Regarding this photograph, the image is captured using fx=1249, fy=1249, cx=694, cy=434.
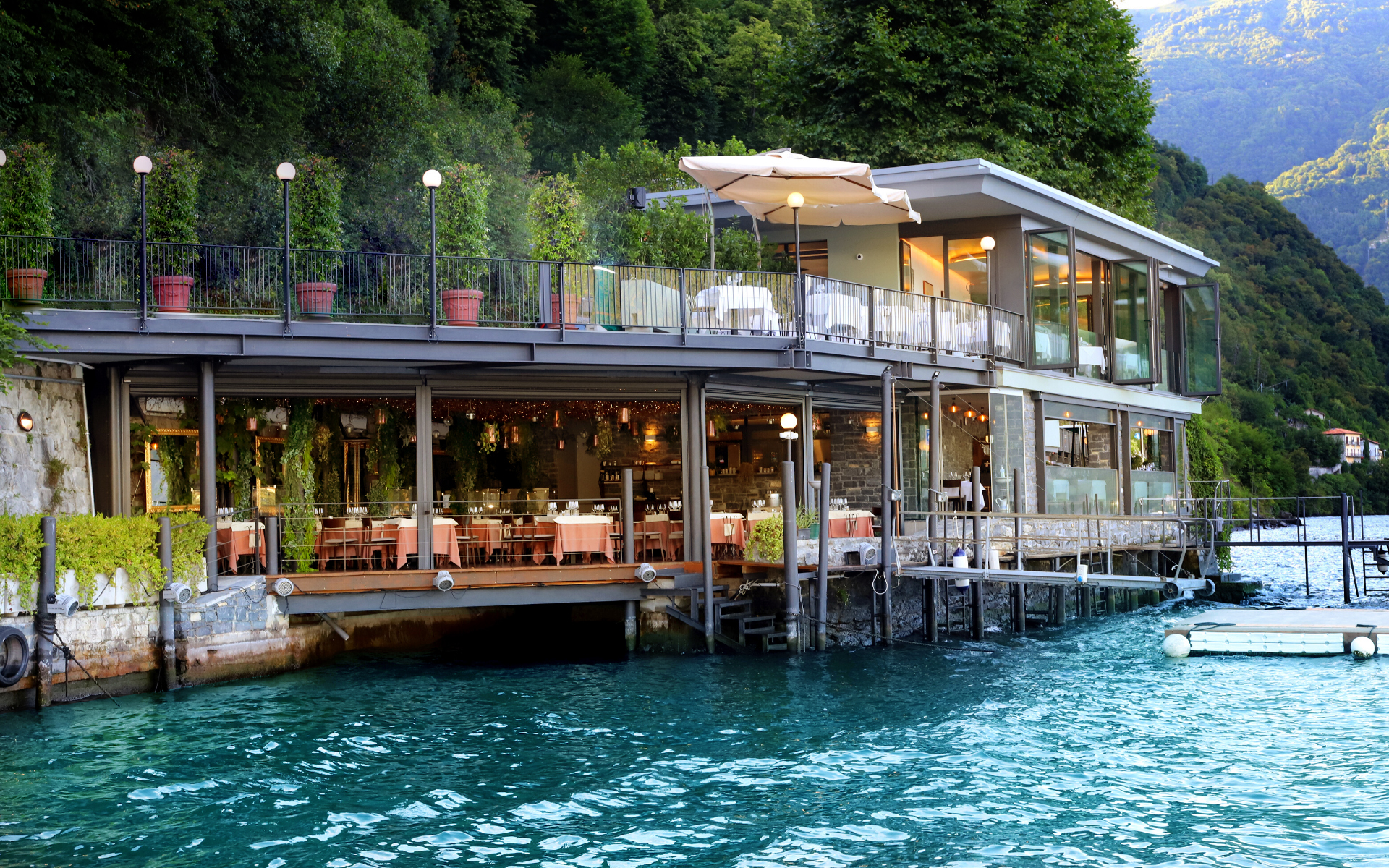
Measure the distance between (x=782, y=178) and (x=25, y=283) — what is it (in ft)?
32.8

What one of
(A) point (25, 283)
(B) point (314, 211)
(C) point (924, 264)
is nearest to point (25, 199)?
(A) point (25, 283)

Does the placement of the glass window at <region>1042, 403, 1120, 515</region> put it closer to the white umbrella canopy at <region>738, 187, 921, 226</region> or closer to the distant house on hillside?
the white umbrella canopy at <region>738, 187, 921, 226</region>

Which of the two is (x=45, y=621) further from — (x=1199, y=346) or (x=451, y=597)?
(x=1199, y=346)

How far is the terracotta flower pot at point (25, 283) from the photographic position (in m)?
14.9

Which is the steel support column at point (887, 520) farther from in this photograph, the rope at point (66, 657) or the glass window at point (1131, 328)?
the rope at point (66, 657)

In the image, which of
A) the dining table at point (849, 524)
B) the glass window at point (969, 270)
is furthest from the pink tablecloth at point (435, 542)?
the glass window at point (969, 270)

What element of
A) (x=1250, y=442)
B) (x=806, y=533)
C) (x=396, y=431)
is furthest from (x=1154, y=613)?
(x=1250, y=442)

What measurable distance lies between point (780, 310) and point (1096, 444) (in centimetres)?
1020

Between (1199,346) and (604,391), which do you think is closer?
(604,391)

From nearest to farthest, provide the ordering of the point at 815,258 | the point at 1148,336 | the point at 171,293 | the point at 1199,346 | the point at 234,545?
1. the point at 171,293
2. the point at 234,545
3. the point at 815,258
4. the point at 1148,336
5. the point at 1199,346

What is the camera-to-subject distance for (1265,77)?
16188 cm

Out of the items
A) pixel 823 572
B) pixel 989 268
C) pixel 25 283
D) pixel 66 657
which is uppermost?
pixel 989 268

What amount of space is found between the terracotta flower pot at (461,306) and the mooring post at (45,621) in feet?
18.1

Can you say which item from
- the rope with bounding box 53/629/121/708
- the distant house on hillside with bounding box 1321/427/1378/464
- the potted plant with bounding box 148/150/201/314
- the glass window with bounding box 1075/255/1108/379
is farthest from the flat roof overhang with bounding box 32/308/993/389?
the distant house on hillside with bounding box 1321/427/1378/464
